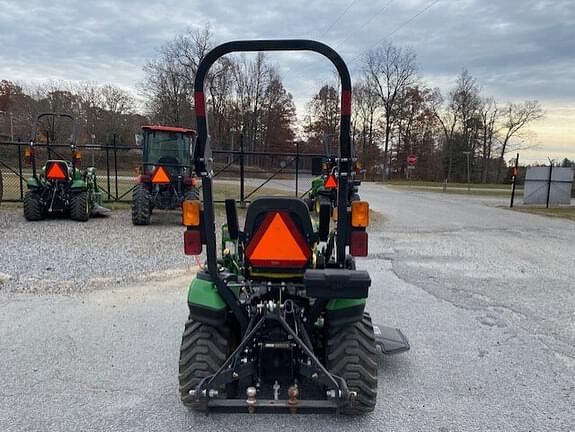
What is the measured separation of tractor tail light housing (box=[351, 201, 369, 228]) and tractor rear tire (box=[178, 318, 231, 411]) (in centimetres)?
117

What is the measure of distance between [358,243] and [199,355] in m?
1.31

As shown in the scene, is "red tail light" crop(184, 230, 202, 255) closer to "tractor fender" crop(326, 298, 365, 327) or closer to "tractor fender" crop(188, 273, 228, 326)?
"tractor fender" crop(188, 273, 228, 326)

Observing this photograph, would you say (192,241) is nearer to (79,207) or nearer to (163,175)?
(163,175)

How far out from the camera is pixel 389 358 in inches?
147

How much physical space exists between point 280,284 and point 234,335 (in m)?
0.55

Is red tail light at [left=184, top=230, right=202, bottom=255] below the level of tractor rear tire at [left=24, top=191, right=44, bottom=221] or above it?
above

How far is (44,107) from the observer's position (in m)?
41.8

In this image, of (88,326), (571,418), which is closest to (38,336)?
(88,326)

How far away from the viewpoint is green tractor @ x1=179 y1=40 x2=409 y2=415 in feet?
8.31

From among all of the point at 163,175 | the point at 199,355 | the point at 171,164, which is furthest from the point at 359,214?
the point at 171,164

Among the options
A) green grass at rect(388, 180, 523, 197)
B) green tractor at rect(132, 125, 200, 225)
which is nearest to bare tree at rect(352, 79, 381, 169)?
green grass at rect(388, 180, 523, 197)

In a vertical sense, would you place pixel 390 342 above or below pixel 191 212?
below

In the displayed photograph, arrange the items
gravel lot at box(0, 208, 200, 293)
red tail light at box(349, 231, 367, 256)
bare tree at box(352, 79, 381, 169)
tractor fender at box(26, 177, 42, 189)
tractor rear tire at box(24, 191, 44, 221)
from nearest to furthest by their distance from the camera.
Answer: red tail light at box(349, 231, 367, 256) < gravel lot at box(0, 208, 200, 293) < tractor rear tire at box(24, 191, 44, 221) < tractor fender at box(26, 177, 42, 189) < bare tree at box(352, 79, 381, 169)

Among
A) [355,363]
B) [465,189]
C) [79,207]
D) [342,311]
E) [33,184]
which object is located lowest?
[465,189]
